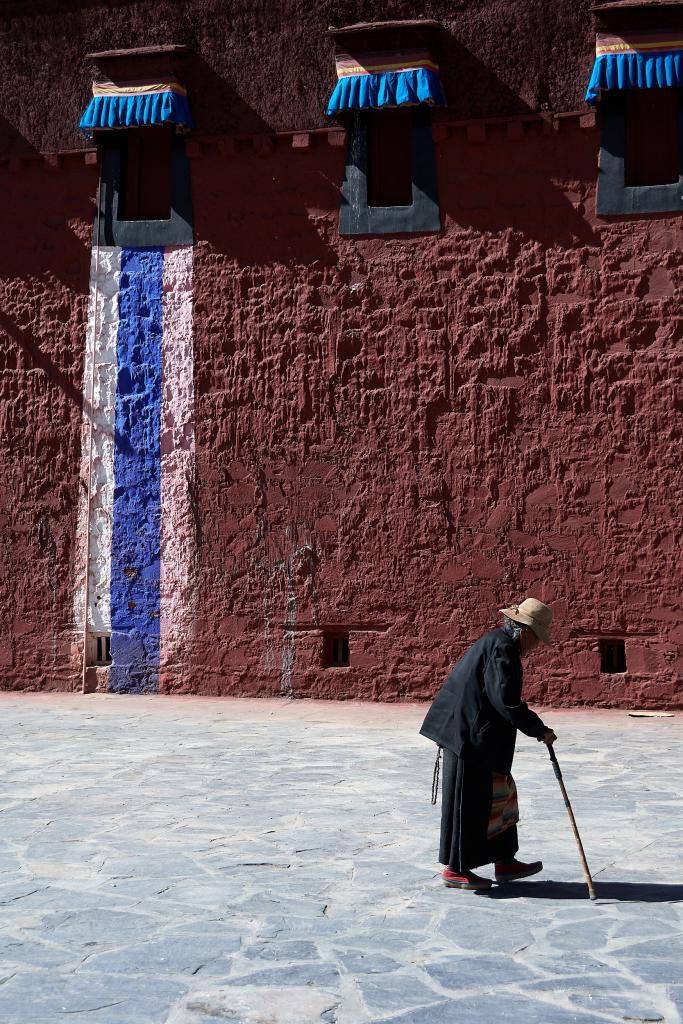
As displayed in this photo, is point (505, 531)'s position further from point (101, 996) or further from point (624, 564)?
point (101, 996)

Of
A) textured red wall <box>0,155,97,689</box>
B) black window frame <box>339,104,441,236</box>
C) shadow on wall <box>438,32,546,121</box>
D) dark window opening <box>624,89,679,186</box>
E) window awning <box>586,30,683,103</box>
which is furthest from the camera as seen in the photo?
textured red wall <box>0,155,97,689</box>

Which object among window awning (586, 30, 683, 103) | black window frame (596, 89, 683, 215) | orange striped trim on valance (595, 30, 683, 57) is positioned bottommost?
black window frame (596, 89, 683, 215)

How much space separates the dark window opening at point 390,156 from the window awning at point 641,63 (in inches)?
72.1

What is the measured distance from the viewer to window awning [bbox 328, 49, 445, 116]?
11.4 meters

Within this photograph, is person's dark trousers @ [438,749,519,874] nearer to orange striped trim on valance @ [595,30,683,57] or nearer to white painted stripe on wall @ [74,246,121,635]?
white painted stripe on wall @ [74,246,121,635]

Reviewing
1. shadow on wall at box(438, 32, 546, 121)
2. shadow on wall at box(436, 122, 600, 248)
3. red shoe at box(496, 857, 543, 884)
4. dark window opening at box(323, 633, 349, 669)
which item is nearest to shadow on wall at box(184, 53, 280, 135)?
shadow on wall at box(438, 32, 546, 121)

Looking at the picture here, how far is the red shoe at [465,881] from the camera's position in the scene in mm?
5289

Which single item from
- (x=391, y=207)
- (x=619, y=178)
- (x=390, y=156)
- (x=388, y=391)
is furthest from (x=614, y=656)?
(x=390, y=156)

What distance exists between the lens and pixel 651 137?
11.4m

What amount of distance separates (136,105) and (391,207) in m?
2.78

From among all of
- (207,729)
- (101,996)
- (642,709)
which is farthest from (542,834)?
(642,709)

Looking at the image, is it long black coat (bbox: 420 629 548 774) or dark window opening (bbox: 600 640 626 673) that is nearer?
long black coat (bbox: 420 629 548 774)

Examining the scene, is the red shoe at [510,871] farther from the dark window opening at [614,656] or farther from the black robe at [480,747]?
the dark window opening at [614,656]

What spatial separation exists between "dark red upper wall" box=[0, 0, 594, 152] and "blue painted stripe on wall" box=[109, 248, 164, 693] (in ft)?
5.83
